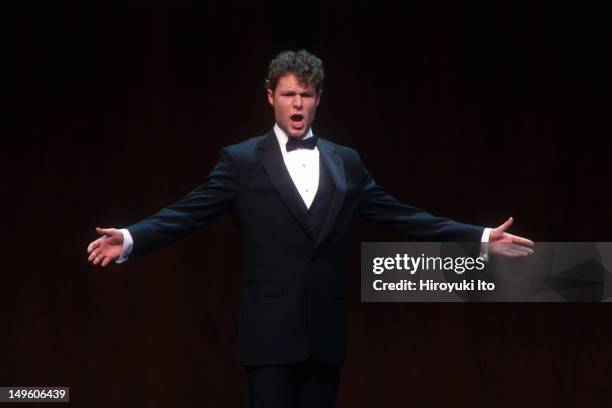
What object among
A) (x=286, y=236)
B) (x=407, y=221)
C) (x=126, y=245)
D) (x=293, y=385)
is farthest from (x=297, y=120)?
(x=293, y=385)

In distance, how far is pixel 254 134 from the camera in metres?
4.73

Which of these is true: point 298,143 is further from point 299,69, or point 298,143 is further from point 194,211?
point 194,211

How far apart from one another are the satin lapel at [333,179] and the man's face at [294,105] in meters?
0.09

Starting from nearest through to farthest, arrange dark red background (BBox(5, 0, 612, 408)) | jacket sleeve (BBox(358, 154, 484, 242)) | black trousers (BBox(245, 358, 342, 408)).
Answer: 1. black trousers (BBox(245, 358, 342, 408))
2. jacket sleeve (BBox(358, 154, 484, 242))
3. dark red background (BBox(5, 0, 612, 408))

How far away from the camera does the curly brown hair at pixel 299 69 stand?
3.78 metres

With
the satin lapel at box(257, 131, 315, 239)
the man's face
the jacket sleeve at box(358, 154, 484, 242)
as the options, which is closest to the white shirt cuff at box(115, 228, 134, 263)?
the satin lapel at box(257, 131, 315, 239)

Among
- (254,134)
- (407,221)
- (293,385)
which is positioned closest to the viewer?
(293,385)

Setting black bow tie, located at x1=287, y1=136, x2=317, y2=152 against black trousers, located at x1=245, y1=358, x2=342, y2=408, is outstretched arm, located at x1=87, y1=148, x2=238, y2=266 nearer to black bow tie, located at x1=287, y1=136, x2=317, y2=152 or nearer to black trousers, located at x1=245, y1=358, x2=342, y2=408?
black bow tie, located at x1=287, y1=136, x2=317, y2=152

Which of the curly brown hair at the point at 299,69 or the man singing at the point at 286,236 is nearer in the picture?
the man singing at the point at 286,236

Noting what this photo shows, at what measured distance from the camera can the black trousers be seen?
3.58 m

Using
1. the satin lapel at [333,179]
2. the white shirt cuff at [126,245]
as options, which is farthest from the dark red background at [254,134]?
the white shirt cuff at [126,245]

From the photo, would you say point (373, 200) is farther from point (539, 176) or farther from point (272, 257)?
point (539, 176)

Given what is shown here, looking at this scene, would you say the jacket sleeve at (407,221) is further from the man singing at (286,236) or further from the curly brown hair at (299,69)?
the curly brown hair at (299,69)

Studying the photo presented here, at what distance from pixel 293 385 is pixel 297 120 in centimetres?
75
